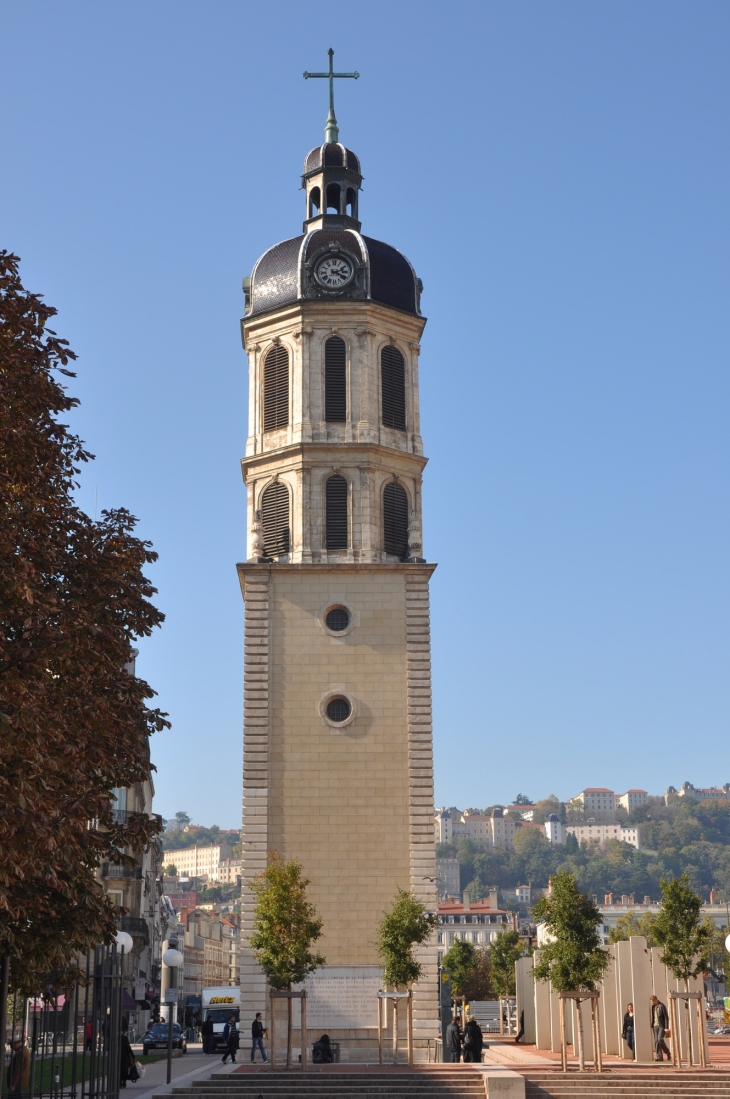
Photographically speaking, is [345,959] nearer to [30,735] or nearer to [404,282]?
[404,282]

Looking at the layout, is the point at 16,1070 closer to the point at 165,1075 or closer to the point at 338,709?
the point at 165,1075

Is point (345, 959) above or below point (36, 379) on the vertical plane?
below

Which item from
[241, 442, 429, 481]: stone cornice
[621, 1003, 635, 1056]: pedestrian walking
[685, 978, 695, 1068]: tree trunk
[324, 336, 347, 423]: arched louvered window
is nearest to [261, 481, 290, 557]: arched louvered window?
[241, 442, 429, 481]: stone cornice

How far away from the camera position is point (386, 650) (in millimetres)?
43219

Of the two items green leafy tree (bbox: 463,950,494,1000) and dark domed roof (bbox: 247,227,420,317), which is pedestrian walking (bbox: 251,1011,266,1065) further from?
green leafy tree (bbox: 463,950,494,1000)

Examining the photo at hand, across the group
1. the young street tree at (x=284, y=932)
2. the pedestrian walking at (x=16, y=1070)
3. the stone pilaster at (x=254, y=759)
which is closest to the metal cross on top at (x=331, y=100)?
the stone pilaster at (x=254, y=759)

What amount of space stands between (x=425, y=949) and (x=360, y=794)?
488 centimetres

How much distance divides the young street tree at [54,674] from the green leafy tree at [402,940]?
1949 centimetres

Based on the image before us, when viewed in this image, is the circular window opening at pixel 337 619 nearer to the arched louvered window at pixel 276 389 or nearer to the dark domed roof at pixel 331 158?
the arched louvered window at pixel 276 389

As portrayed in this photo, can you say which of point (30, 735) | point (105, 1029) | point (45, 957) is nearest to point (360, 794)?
point (105, 1029)

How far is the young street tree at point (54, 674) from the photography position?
48.4ft

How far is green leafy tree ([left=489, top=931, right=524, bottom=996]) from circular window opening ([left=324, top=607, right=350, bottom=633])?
111ft

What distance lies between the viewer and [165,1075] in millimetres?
35500

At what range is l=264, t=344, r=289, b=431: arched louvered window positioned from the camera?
46.1 metres
